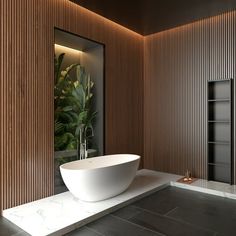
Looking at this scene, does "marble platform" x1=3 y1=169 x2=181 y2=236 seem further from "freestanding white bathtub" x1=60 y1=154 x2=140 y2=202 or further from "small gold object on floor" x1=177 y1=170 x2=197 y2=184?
"small gold object on floor" x1=177 y1=170 x2=197 y2=184

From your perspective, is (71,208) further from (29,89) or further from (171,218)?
(29,89)

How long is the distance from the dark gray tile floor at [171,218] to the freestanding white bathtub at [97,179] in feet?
1.03

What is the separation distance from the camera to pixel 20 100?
3.04 m

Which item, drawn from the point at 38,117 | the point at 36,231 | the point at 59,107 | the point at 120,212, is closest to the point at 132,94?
the point at 59,107

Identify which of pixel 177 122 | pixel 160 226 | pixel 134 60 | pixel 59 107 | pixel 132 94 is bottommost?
pixel 160 226

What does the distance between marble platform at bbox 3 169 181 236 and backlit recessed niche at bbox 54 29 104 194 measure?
532 mm

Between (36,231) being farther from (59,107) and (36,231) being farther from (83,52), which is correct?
(83,52)

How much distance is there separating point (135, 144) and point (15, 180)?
2.67 metres

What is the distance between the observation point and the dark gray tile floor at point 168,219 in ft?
8.23

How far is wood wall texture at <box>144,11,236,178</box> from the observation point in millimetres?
4109

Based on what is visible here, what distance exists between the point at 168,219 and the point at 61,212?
4.44 ft

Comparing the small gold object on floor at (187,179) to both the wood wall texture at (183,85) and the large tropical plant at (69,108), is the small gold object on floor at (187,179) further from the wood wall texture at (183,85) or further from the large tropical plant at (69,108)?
the large tropical plant at (69,108)

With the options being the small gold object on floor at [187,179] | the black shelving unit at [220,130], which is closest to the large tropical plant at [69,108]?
the small gold object on floor at [187,179]

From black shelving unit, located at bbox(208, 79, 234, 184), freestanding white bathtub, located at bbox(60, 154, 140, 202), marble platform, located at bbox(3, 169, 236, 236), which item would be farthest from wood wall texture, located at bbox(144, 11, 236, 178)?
freestanding white bathtub, located at bbox(60, 154, 140, 202)
